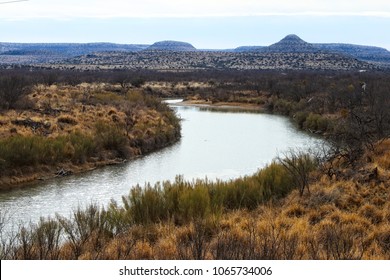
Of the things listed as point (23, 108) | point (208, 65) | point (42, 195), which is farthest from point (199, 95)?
point (208, 65)

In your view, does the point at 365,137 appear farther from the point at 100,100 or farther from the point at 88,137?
the point at 100,100

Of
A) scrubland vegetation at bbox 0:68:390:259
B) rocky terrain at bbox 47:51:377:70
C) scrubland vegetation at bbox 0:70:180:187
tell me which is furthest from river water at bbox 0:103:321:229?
rocky terrain at bbox 47:51:377:70

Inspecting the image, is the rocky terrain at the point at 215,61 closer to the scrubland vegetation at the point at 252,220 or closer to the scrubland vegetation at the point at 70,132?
the scrubland vegetation at the point at 70,132

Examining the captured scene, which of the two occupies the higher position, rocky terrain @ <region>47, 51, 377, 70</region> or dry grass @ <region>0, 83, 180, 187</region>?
rocky terrain @ <region>47, 51, 377, 70</region>

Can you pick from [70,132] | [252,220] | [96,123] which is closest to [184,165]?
[70,132]

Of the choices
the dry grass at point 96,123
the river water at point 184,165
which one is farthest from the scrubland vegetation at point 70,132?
the river water at point 184,165

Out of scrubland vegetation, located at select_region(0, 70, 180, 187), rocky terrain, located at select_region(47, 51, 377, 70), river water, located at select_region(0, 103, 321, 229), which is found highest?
rocky terrain, located at select_region(47, 51, 377, 70)

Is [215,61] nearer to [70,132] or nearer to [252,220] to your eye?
[70,132]

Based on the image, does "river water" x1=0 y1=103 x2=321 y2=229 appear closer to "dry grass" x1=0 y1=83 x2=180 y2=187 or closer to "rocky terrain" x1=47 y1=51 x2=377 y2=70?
"dry grass" x1=0 y1=83 x2=180 y2=187

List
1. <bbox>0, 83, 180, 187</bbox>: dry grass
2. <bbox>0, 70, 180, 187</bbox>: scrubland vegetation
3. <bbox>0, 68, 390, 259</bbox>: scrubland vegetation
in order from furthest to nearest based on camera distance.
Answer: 1. <bbox>0, 83, 180, 187</bbox>: dry grass
2. <bbox>0, 70, 180, 187</bbox>: scrubland vegetation
3. <bbox>0, 68, 390, 259</bbox>: scrubland vegetation
